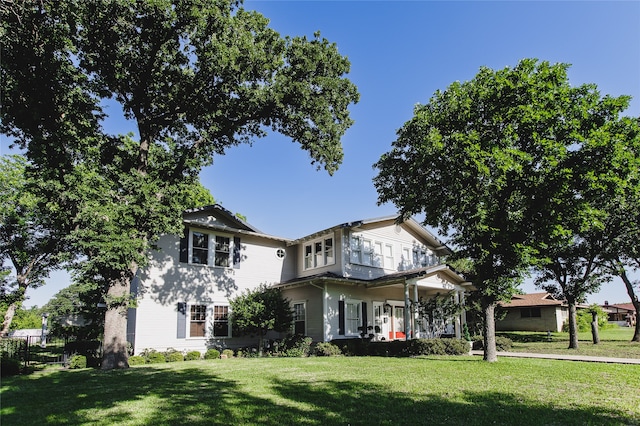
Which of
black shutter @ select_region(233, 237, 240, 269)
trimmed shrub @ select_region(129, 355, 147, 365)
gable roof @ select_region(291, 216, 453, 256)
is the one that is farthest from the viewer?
gable roof @ select_region(291, 216, 453, 256)

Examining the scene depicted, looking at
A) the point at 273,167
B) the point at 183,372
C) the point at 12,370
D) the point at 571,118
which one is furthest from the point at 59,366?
the point at 571,118

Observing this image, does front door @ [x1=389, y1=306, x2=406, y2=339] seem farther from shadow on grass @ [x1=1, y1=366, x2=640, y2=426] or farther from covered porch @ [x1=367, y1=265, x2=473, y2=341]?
shadow on grass @ [x1=1, y1=366, x2=640, y2=426]

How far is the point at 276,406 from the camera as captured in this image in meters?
6.96

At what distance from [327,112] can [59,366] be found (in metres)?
14.5

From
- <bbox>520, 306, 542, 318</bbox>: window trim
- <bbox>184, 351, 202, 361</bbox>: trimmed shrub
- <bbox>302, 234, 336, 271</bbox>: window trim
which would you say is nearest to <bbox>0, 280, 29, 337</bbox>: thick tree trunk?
<bbox>184, 351, 202, 361</bbox>: trimmed shrub

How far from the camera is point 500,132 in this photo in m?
13.6

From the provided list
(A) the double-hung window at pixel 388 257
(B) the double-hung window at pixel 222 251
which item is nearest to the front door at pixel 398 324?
(A) the double-hung window at pixel 388 257

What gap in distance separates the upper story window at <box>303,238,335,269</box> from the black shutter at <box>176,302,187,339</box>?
7031 mm

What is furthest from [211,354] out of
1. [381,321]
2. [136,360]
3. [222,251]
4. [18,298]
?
[18,298]

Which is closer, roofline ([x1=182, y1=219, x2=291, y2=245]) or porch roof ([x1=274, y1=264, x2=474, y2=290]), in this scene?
roofline ([x1=182, y1=219, x2=291, y2=245])

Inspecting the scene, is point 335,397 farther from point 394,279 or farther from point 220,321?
point 220,321

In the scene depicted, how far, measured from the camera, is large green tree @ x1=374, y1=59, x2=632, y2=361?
12.8m

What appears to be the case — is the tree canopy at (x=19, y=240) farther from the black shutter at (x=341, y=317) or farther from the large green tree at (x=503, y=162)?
the large green tree at (x=503, y=162)

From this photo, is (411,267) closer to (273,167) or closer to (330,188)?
(330,188)
